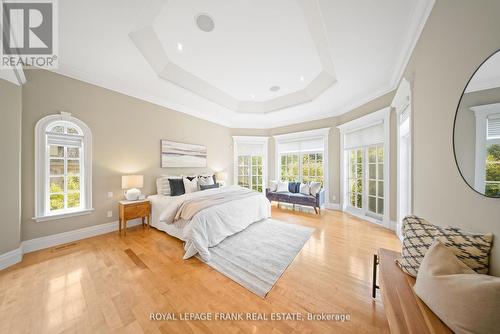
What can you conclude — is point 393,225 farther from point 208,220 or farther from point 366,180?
point 208,220

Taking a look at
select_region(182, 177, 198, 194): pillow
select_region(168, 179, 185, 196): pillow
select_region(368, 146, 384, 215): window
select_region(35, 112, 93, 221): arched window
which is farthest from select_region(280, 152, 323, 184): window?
select_region(35, 112, 93, 221): arched window

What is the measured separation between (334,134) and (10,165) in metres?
6.52

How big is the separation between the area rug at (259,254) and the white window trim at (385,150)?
5.62 ft

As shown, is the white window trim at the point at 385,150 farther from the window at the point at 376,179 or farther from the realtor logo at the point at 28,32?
the realtor logo at the point at 28,32

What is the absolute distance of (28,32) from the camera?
2.12 m

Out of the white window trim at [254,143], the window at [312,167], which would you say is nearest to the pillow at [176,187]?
the white window trim at [254,143]

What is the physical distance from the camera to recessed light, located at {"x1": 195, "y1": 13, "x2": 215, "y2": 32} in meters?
2.18

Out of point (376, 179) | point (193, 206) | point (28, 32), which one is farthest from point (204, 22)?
point (376, 179)

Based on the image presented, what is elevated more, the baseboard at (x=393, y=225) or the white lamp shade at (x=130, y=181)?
the white lamp shade at (x=130, y=181)

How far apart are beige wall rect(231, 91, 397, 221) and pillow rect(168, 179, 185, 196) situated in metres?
3.07

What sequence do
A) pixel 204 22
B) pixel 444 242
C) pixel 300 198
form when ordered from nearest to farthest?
pixel 444 242
pixel 204 22
pixel 300 198

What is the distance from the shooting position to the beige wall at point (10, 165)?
210 cm

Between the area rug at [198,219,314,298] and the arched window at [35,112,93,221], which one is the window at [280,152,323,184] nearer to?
the area rug at [198,219,314,298]

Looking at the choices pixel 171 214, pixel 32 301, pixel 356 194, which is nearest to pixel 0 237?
pixel 32 301
